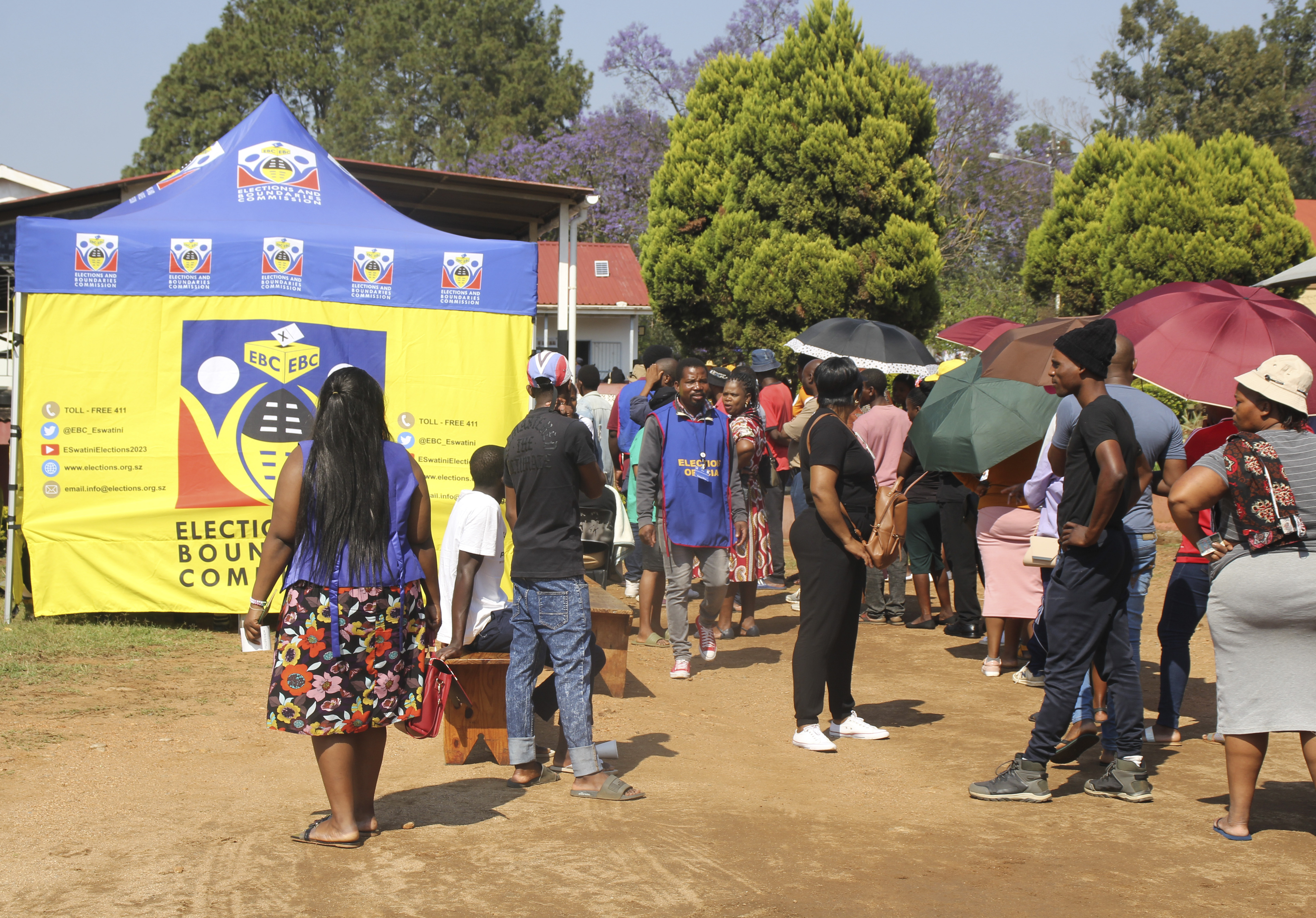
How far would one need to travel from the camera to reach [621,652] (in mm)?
7109

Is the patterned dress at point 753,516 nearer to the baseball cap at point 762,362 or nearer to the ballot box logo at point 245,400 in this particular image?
the baseball cap at point 762,362

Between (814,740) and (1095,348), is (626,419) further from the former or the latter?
(1095,348)

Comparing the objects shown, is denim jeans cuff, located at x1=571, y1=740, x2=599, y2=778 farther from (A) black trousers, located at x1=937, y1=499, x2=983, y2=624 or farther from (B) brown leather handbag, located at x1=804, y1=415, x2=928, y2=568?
(A) black trousers, located at x1=937, y1=499, x2=983, y2=624

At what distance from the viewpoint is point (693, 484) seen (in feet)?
25.2

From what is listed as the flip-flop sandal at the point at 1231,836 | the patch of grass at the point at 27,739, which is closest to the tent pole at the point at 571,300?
the patch of grass at the point at 27,739

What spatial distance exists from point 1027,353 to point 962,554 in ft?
6.93

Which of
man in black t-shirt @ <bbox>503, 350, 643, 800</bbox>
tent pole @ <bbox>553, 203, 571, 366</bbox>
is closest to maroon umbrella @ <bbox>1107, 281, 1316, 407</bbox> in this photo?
man in black t-shirt @ <bbox>503, 350, 643, 800</bbox>

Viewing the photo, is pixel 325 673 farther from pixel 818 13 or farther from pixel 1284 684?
pixel 818 13

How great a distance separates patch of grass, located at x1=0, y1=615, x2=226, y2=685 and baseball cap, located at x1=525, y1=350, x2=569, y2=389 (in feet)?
11.9

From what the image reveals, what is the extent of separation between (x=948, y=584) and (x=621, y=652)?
12.1 ft

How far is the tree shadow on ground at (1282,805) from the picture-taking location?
187 inches

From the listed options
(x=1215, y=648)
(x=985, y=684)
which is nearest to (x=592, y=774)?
(x=1215, y=648)

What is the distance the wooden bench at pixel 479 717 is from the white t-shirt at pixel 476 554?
0.18 m

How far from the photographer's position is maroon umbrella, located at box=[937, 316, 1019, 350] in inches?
383
